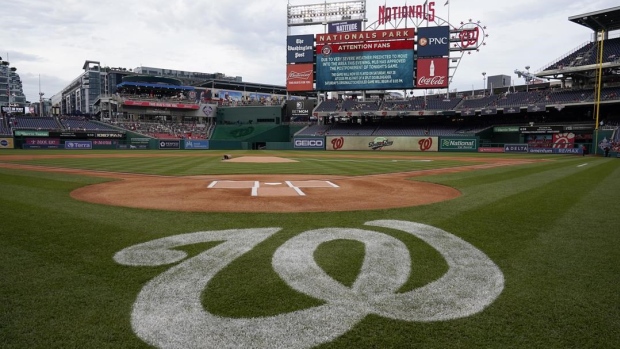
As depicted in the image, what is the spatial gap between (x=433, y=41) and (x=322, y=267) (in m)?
53.4

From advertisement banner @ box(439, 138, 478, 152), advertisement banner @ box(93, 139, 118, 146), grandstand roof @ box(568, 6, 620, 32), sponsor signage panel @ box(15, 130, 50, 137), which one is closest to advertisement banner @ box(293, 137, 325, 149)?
advertisement banner @ box(439, 138, 478, 152)

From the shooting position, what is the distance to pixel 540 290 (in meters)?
3.54

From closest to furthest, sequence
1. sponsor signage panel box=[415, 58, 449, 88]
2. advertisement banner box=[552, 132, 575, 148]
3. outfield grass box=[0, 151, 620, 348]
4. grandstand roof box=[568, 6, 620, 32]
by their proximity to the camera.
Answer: outfield grass box=[0, 151, 620, 348] < grandstand roof box=[568, 6, 620, 32] < advertisement banner box=[552, 132, 575, 148] < sponsor signage panel box=[415, 58, 449, 88]

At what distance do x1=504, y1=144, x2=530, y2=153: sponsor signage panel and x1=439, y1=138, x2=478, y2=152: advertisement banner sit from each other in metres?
3.61

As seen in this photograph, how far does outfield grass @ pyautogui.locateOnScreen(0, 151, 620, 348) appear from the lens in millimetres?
2758

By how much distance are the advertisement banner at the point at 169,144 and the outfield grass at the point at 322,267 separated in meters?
49.3

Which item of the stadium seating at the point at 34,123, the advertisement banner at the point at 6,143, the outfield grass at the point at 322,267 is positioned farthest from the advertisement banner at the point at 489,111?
the advertisement banner at the point at 6,143

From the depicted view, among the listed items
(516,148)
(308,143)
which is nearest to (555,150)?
(516,148)

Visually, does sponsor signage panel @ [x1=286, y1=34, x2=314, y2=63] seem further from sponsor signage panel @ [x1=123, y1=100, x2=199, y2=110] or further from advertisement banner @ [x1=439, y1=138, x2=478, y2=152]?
sponsor signage panel @ [x1=123, y1=100, x2=199, y2=110]

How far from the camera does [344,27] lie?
5797 centimetres

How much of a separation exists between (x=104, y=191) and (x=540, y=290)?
34.6ft

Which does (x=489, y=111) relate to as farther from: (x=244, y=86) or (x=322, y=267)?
(x=244, y=86)

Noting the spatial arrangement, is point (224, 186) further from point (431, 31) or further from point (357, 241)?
point (431, 31)

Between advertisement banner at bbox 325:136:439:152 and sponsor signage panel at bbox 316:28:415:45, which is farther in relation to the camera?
sponsor signage panel at bbox 316:28:415:45
